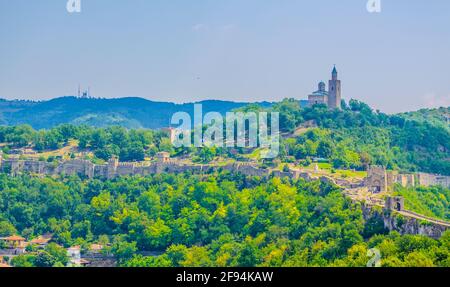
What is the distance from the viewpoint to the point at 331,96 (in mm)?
51844

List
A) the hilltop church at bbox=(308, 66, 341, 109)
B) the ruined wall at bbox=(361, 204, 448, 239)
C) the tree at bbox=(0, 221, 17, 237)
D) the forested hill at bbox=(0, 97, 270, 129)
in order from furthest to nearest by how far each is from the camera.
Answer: the forested hill at bbox=(0, 97, 270, 129) < the hilltop church at bbox=(308, 66, 341, 109) < the tree at bbox=(0, 221, 17, 237) < the ruined wall at bbox=(361, 204, 448, 239)

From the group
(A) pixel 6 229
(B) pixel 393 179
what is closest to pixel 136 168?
(A) pixel 6 229

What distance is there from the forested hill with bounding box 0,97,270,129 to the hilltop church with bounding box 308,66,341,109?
59.2 metres

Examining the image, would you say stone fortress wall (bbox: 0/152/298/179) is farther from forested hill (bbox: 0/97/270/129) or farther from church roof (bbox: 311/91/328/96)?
forested hill (bbox: 0/97/270/129)

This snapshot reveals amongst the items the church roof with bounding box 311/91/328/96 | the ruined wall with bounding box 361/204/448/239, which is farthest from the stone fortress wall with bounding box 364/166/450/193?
the church roof with bounding box 311/91/328/96

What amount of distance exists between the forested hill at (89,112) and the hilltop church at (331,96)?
59177mm

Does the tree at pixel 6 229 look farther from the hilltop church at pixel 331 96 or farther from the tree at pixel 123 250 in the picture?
the hilltop church at pixel 331 96

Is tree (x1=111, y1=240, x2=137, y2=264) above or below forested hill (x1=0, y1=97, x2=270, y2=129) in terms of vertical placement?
below

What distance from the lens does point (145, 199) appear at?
41219mm

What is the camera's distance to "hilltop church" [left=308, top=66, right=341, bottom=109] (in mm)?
51375

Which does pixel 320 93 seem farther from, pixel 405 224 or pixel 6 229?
pixel 405 224

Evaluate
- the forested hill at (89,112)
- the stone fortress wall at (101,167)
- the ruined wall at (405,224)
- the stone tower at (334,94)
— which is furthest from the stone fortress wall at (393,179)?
the forested hill at (89,112)

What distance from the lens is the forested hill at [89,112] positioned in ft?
376
